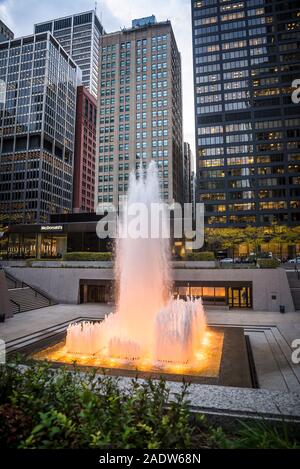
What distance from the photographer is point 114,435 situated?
382 cm

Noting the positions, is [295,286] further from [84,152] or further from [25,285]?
[84,152]

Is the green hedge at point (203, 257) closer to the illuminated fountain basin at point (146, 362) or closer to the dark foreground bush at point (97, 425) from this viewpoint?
the illuminated fountain basin at point (146, 362)

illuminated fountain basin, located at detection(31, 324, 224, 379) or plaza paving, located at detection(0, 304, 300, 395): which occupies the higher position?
illuminated fountain basin, located at detection(31, 324, 224, 379)

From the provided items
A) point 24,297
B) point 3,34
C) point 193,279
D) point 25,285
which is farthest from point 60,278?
point 3,34

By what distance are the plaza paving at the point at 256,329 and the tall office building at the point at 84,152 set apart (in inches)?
4602

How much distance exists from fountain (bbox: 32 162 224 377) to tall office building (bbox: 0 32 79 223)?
10119 centimetres

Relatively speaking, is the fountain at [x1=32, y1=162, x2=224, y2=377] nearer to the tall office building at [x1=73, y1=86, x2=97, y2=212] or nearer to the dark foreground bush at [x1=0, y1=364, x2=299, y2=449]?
the dark foreground bush at [x1=0, y1=364, x2=299, y2=449]

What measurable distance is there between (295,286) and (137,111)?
9055cm

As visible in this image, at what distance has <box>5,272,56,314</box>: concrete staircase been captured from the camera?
88.8ft

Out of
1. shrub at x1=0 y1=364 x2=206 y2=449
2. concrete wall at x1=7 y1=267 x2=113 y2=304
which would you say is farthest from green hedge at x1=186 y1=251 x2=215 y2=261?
shrub at x1=0 y1=364 x2=206 y2=449

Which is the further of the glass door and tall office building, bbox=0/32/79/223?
tall office building, bbox=0/32/79/223

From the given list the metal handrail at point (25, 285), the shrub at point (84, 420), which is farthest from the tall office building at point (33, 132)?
the shrub at point (84, 420)

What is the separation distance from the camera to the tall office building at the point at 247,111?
95.4 metres

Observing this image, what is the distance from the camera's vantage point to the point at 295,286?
3006cm
